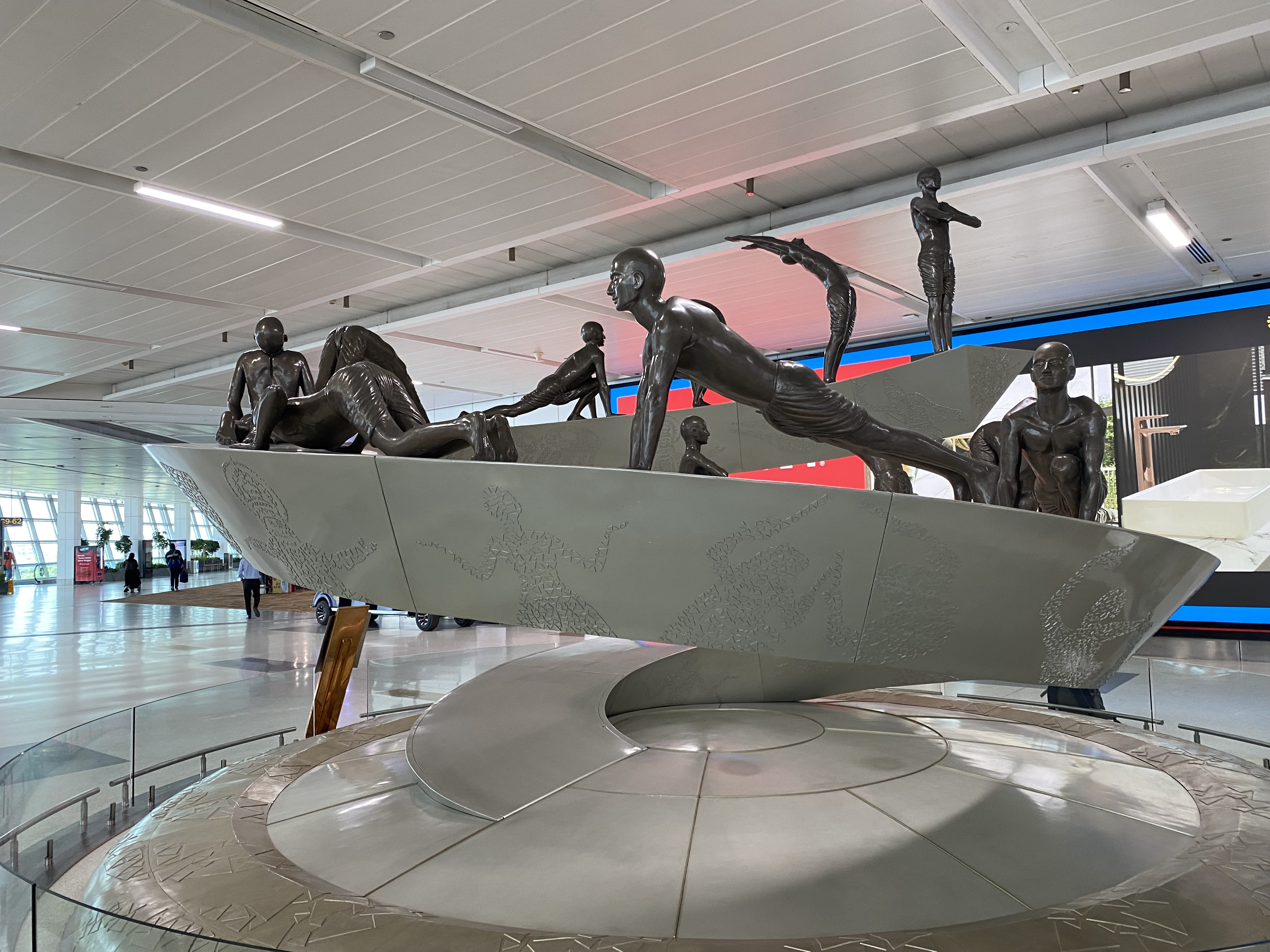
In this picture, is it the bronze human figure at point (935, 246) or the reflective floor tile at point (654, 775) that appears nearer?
the reflective floor tile at point (654, 775)

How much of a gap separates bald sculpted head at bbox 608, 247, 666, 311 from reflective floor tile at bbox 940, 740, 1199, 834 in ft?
8.52

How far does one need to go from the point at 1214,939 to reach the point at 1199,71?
6.74m

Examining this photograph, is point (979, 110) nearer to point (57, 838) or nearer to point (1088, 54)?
point (1088, 54)

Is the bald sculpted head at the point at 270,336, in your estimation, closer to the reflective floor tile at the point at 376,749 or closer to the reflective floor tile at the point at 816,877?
the reflective floor tile at the point at 376,749

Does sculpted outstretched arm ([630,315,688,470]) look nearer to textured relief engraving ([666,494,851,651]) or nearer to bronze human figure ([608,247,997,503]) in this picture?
bronze human figure ([608,247,997,503])

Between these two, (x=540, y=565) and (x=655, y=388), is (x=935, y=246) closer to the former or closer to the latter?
(x=655, y=388)

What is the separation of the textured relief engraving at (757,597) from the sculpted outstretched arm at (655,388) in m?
0.55

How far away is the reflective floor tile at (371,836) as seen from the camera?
126 inches

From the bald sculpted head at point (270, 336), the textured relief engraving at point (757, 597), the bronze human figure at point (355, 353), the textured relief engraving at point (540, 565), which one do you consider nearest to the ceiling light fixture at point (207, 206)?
the bald sculpted head at point (270, 336)

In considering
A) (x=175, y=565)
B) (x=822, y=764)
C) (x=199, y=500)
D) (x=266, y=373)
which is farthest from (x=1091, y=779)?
(x=175, y=565)

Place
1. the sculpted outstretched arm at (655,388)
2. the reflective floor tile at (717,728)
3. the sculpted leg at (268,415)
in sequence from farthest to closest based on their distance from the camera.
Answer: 1. the sculpted leg at (268,415)
2. the reflective floor tile at (717,728)
3. the sculpted outstretched arm at (655,388)

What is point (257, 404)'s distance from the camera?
18.2 ft

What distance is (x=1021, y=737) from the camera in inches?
190

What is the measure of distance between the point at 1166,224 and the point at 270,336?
8742 millimetres
